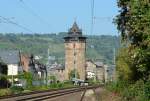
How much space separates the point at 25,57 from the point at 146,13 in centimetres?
14198

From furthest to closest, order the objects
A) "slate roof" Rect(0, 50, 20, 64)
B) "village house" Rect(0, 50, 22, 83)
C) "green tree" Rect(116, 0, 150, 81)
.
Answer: "slate roof" Rect(0, 50, 20, 64) < "village house" Rect(0, 50, 22, 83) < "green tree" Rect(116, 0, 150, 81)

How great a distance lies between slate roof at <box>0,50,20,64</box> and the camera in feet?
483

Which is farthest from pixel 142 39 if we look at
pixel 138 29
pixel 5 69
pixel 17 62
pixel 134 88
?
pixel 17 62

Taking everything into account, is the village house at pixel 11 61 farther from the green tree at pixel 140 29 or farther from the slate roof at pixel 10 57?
the green tree at pixel 140 29

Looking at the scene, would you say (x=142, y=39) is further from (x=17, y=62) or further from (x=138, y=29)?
(x=17, y=62)

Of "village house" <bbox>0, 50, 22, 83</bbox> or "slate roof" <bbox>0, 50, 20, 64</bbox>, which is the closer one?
"village house" <bbox>0, 50, 22, 83</bbox>

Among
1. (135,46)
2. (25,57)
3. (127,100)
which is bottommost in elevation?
(127,100)

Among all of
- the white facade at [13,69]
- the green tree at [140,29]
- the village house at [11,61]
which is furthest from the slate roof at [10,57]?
the green tree at [140,29]

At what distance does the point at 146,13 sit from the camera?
26.4m

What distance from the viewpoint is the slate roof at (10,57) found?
147188 mm

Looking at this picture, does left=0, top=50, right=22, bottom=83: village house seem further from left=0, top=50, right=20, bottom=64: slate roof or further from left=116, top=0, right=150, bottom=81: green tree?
left=116, top=0, right=150, bottom=81: green tree

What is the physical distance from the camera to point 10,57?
151 meters

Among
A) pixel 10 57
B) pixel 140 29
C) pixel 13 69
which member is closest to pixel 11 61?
pixel 10 57

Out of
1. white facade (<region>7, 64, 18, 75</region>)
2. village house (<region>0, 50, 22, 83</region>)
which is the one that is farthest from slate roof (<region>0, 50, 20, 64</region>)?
white facade (<region>7, 64, 18, 75</region>)
